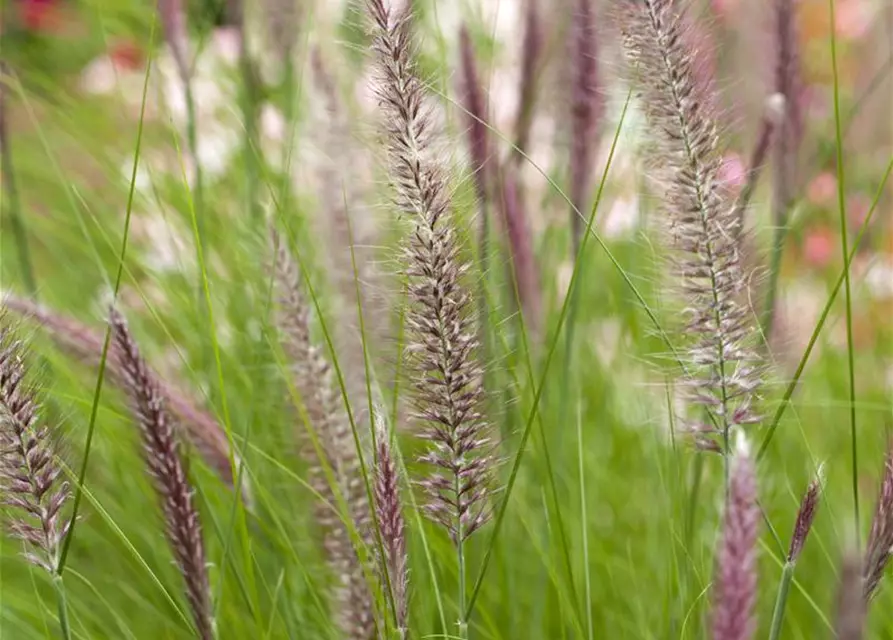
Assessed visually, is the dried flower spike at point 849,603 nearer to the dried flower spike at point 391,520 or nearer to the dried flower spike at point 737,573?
the dried flower spike at point 737,573

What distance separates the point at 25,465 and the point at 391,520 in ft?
0.76

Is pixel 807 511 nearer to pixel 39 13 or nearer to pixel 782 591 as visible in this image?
pixel 782 591

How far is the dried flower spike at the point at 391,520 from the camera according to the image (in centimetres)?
64

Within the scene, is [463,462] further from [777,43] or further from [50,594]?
[50,594]

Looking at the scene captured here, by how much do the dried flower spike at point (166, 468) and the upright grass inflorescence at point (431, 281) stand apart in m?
0.16

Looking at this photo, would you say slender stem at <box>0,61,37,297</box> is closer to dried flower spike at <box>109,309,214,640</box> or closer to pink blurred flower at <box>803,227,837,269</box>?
dried flower spike at <box>109,309,214,640</box>

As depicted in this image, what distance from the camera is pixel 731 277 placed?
0.75m

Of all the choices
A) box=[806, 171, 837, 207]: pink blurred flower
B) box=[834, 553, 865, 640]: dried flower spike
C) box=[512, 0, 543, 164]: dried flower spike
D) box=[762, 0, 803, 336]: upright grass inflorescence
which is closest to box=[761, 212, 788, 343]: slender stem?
box=[762, 0, 803, 336]: upright grass inflorescence

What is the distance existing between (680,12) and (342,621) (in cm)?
54

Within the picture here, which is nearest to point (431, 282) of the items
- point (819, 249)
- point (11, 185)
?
point (11, 185)

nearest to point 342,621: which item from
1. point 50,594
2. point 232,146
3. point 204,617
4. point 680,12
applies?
point 204,617

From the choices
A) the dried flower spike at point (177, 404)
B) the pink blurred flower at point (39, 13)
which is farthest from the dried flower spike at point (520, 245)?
the pink blurred flower at point (39, 13)

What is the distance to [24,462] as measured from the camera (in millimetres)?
683

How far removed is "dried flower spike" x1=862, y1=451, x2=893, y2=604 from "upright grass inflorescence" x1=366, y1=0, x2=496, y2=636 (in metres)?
0.23
